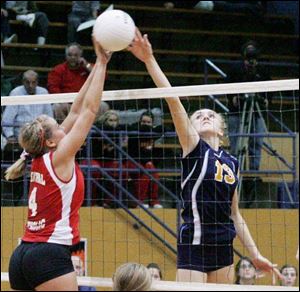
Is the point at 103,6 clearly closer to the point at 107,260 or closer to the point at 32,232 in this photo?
the point at 107,260

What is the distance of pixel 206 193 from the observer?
5938 mm

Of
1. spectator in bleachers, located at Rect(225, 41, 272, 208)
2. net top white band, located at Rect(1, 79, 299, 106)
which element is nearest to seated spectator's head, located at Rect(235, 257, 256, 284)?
spectator in bleachers, located at Rect(225, 41, 272, 208)

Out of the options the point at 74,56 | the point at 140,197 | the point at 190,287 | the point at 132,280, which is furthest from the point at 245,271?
the point at 132,280

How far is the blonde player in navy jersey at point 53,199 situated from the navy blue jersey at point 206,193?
0.81 m

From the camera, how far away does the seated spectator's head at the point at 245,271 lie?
29.7 ft

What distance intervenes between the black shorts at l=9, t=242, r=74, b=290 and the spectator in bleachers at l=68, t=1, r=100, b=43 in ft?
25.1

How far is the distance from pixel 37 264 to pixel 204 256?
1121 mm

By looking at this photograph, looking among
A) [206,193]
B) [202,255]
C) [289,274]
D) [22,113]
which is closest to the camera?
[202,255]

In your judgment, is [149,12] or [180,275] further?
[149,12]

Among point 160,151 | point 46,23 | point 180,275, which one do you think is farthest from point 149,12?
point 180,275

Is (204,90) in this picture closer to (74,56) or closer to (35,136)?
(35,136)

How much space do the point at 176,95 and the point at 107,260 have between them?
4.12 metres

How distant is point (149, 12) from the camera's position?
47.3ft

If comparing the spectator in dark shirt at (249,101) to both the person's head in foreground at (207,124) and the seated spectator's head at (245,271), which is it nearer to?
the seated spectator's head at (245,271)
